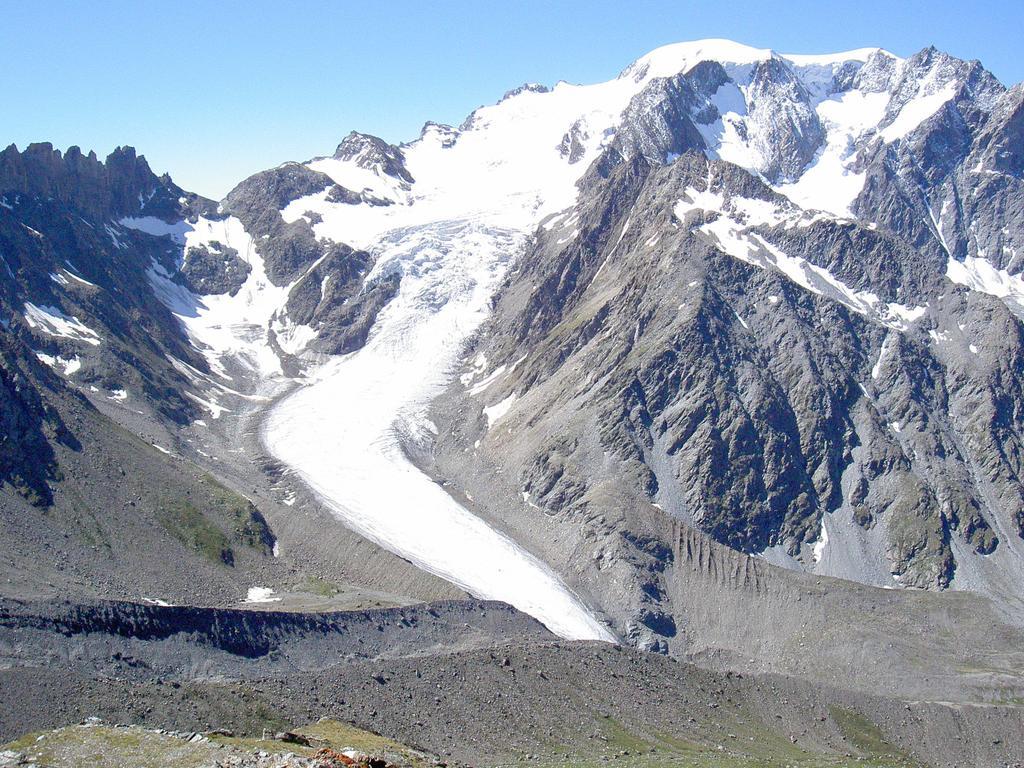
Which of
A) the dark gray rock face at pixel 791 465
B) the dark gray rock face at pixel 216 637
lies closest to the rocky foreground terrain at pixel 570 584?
the dark gray rock face at pixel 216 637

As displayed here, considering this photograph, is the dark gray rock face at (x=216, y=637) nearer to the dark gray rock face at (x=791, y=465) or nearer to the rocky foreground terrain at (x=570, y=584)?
the rocky foreground terrain at (x=570, y=584)

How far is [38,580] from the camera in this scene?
11438cm

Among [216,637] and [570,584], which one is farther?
[570,584]

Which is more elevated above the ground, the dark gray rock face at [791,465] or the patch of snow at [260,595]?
the dark gray rock face at [791,465]

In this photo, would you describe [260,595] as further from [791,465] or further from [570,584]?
[791,465]

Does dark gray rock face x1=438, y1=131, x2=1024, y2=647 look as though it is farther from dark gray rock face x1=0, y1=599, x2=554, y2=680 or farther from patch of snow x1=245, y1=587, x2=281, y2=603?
patch of snow x1=245, y1=587, x2=281, y2=603

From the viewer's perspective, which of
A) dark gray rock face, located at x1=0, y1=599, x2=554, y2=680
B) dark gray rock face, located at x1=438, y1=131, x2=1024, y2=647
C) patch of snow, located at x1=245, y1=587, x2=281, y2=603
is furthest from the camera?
dark gray rock face, located at x1=438, y1=131, x2=1024, y2=647

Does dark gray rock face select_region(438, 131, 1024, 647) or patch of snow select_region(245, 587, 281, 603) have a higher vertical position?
dark gray rock face select_region(438, 131, 1024, 647)

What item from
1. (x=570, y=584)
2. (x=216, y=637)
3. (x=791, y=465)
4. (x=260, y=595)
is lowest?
(x=216, y=637)

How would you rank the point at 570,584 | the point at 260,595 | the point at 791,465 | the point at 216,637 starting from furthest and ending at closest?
the point at 791,465, the point at 570,584, the point at 260,595, the point at 216,637

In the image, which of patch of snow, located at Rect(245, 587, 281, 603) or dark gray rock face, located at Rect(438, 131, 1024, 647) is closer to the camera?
patch of snow, located at Rect(245, 587, 281, 603)

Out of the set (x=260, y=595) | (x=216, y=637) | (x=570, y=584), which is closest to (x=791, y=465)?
(x=570, y=584)

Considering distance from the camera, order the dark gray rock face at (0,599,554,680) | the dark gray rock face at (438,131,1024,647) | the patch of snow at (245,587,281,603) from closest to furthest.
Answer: the dark gray rock face at (0,599,554,680) → the patch of snow at (245,587,281,603) → the dark gray rock face at (438,131,1024,647)

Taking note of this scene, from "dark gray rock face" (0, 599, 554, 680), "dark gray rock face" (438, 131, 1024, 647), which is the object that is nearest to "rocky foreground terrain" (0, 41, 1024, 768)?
"dark gray rock face" (0, 599, 554, 680)
